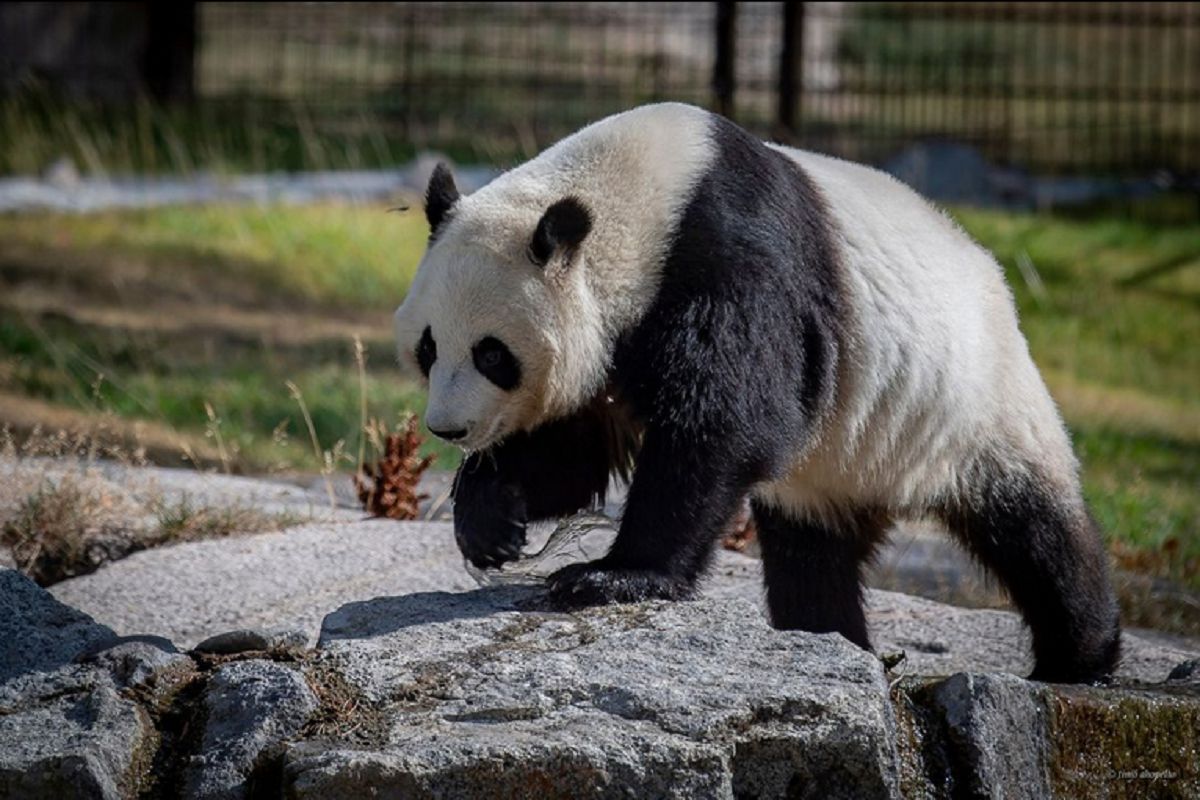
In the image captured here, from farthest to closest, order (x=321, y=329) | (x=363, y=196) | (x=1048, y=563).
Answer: (x=363, y=196) < (x=321, y=329) < (x=1048, y=563)

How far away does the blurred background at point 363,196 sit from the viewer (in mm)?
8281

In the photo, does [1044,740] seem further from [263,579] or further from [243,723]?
[263,579]

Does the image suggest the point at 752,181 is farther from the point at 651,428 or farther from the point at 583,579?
the point at 583,579

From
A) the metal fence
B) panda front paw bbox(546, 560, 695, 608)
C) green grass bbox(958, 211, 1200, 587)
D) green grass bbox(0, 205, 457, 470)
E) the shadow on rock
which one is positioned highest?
panda front paw bbox(546, 560, 695, 608)

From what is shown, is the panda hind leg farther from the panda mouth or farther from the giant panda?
the panda mouth

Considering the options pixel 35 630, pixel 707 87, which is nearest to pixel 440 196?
pixel 35 630

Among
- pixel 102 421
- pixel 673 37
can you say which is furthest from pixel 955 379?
pixel 673 37

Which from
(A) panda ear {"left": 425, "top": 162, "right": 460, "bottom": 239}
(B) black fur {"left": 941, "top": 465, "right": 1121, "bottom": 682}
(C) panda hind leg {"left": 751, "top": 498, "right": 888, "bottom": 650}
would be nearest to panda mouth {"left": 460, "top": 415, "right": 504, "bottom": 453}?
(A) panda ear {"left": 425, "top": 162, "right": 460, "bottom": 239}

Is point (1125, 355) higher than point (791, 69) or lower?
lower

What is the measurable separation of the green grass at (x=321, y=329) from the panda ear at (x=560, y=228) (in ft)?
10.5

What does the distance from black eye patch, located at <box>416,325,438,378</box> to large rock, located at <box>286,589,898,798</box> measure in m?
0.69

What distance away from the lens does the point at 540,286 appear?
4.10 metres

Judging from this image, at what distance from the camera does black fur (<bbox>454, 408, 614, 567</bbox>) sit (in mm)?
4320

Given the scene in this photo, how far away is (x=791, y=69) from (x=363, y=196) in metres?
3.42
